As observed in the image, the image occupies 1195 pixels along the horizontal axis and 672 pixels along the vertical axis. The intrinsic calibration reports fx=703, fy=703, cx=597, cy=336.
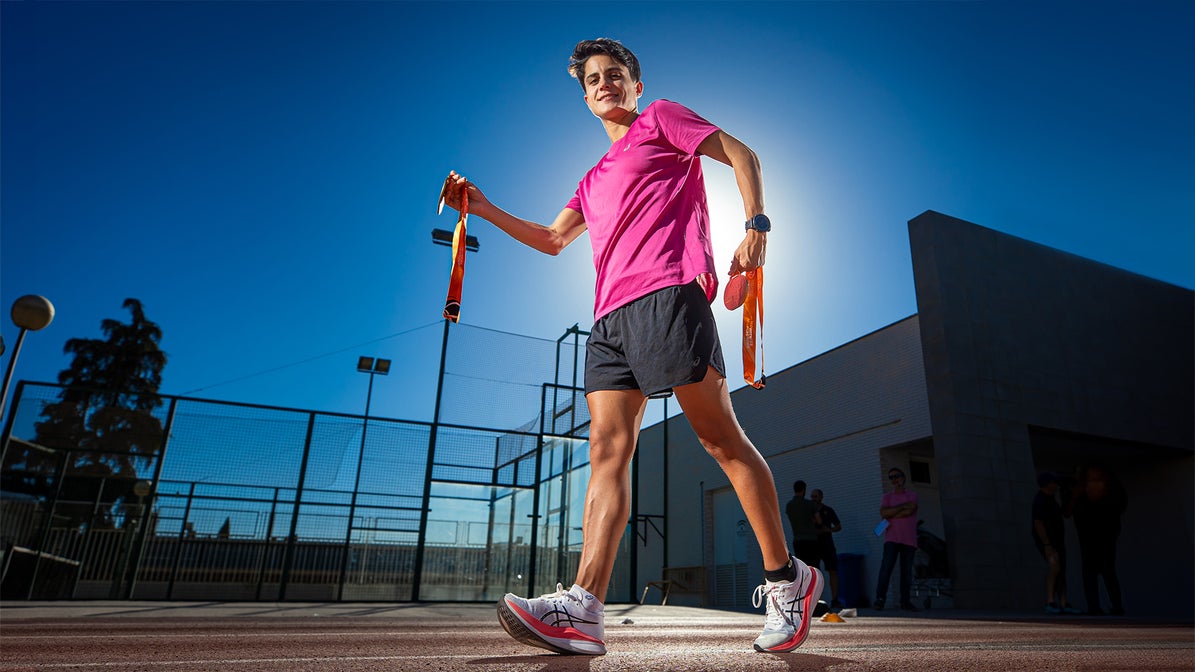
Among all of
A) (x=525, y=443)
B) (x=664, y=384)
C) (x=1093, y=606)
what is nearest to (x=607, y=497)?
(x=664, y=384)

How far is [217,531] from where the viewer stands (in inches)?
367

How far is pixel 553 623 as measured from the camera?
5.00 feet

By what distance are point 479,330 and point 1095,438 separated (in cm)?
1038

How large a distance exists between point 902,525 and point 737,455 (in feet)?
23.9

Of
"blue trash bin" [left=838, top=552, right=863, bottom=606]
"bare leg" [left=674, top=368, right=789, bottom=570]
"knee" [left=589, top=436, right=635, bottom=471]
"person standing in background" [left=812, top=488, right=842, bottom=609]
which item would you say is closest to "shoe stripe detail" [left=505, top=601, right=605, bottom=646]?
"knee" [left=589, top=436, right=635, bottom=471]

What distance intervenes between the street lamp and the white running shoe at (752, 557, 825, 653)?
708 cm

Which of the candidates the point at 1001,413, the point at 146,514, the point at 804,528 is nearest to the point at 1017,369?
the point at 1001,413

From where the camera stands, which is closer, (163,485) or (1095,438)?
(163,485)

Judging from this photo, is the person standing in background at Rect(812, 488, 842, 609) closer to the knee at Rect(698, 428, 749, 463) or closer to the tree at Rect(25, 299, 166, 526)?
the knee at Rect(698, 428, 749, 463)

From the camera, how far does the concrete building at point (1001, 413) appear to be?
9.97 meters

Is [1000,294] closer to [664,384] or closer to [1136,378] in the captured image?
[1136,378]

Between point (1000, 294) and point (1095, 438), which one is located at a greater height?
point (1000, 294)

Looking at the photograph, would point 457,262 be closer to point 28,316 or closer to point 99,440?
point 28,316

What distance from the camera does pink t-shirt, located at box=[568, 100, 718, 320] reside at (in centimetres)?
184
